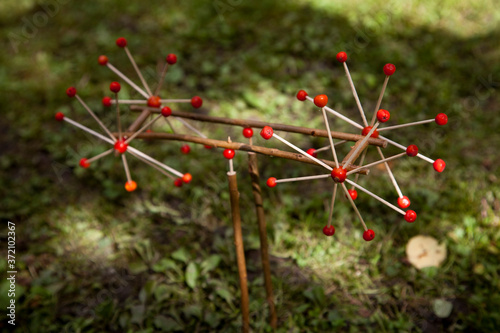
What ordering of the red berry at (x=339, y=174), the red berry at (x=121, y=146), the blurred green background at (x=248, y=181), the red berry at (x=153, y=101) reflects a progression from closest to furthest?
the red berry at (x=339, y=174), the red berry at (x=121, y=146), the red berry at (x=153, y=101), the blurred green background at (x=248, y=181)

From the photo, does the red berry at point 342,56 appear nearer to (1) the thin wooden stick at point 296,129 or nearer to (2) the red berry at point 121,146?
(1) the thin wooden stick at point 296,129

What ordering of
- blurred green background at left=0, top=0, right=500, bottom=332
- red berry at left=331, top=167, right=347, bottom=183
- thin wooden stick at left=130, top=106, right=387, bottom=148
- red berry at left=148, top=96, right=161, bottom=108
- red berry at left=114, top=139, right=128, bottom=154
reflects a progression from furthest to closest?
blurred green background at left=0, top=0, right=500, bottom=332
red berry at left=148, top=96, right=161, bottom=108
red berry at left=114, top=139, right=128, bottom=154
thin wooden stick at left=130, top=106, right=387, bottom=148
red berry at left=331, top=167, right=347, bottom=183

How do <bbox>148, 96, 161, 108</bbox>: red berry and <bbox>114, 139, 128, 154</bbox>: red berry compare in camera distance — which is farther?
<bbox>148, 96, 161, 108</bbox>: red berry

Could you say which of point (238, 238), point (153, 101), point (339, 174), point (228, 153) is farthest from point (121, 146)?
point (339, 174)

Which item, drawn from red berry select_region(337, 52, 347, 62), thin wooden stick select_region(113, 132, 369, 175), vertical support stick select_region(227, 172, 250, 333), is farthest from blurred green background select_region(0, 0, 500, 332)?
red berry select_region(337, 52, 347, 62)

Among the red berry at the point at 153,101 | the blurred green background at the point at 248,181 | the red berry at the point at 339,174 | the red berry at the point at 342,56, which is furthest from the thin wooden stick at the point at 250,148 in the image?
the blurred green background at the point at 248,181

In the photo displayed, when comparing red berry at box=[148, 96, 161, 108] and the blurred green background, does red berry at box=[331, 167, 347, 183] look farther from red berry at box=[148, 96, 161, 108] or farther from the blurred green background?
the blurred green background
